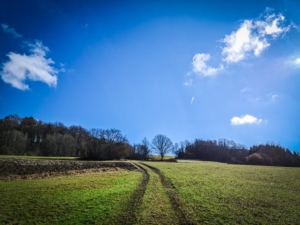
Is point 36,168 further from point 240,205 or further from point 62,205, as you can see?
point 240,205

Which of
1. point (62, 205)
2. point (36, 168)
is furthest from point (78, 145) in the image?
point (62, 205)

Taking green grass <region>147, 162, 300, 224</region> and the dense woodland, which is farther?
the dense woodland

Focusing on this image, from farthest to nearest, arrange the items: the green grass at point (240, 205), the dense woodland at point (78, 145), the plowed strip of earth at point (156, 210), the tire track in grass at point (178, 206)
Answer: the dense woodland at point (78, 145), the green grass at point (240, 205), the plowed strip of earth at point (156, 210), the tire track in grass at point (178, 206)

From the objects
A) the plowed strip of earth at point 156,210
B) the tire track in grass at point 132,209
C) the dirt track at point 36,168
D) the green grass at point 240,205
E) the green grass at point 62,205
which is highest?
the green grass at point 240,205

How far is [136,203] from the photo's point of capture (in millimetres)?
14977

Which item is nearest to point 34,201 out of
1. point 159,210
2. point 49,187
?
point 49,187

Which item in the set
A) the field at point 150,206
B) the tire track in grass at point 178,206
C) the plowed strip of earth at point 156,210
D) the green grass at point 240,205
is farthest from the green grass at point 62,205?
the green grass at point 240,205

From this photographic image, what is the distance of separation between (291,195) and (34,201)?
27.7 metres

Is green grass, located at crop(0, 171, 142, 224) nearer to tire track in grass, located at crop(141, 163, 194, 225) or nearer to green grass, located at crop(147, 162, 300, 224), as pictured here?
tire track in grass, located at crop(141, 163, 194, 225)

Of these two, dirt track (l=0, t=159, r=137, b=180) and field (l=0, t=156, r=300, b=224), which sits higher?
field (l=0, t=156, r=300, b=224)

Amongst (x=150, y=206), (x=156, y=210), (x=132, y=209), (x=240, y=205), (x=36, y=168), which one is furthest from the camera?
(x=36, y=168)

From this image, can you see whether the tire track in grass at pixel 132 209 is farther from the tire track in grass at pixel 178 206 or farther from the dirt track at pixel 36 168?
the dirt track at pixel 36 168

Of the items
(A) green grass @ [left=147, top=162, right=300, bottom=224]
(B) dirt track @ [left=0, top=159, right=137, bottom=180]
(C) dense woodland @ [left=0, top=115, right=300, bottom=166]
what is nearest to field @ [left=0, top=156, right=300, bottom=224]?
(A) green grass @ [left=147, top=162, right=300, bottom=224]

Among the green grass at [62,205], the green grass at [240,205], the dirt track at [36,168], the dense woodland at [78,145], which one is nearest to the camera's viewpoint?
the green grass at [240,205]
